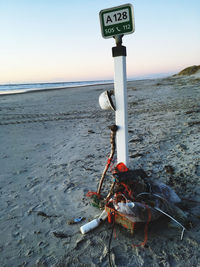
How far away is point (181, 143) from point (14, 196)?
3867mm

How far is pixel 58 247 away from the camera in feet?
6.70

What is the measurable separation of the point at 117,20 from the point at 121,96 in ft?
2.83

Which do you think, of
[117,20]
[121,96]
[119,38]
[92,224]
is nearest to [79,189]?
[92,224]

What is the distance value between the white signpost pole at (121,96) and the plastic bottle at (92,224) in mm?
742

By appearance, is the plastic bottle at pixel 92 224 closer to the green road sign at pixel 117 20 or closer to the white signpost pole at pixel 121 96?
the white signpost pole at pixel 121 96

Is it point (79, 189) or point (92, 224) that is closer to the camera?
point (92, 224)

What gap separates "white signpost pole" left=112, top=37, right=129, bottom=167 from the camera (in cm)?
216

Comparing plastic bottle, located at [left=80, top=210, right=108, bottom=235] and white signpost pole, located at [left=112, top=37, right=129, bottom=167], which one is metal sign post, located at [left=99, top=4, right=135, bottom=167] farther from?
plastic bottle, located at [left=80, top=210, right=108, bottom=235]

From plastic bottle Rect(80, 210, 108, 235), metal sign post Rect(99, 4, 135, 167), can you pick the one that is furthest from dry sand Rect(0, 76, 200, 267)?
metal sign post Rect(99, 4, 135, 167)

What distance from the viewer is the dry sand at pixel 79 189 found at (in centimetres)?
192

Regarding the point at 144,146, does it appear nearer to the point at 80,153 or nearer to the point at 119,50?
the point at 80,153

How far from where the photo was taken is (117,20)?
6.83 ft

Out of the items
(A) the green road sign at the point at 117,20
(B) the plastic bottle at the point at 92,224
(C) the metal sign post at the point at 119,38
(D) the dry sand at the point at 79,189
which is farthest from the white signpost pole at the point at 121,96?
(D) the dry sand at the point at 79,189

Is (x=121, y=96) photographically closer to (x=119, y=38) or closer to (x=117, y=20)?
(x=119, y=38)
